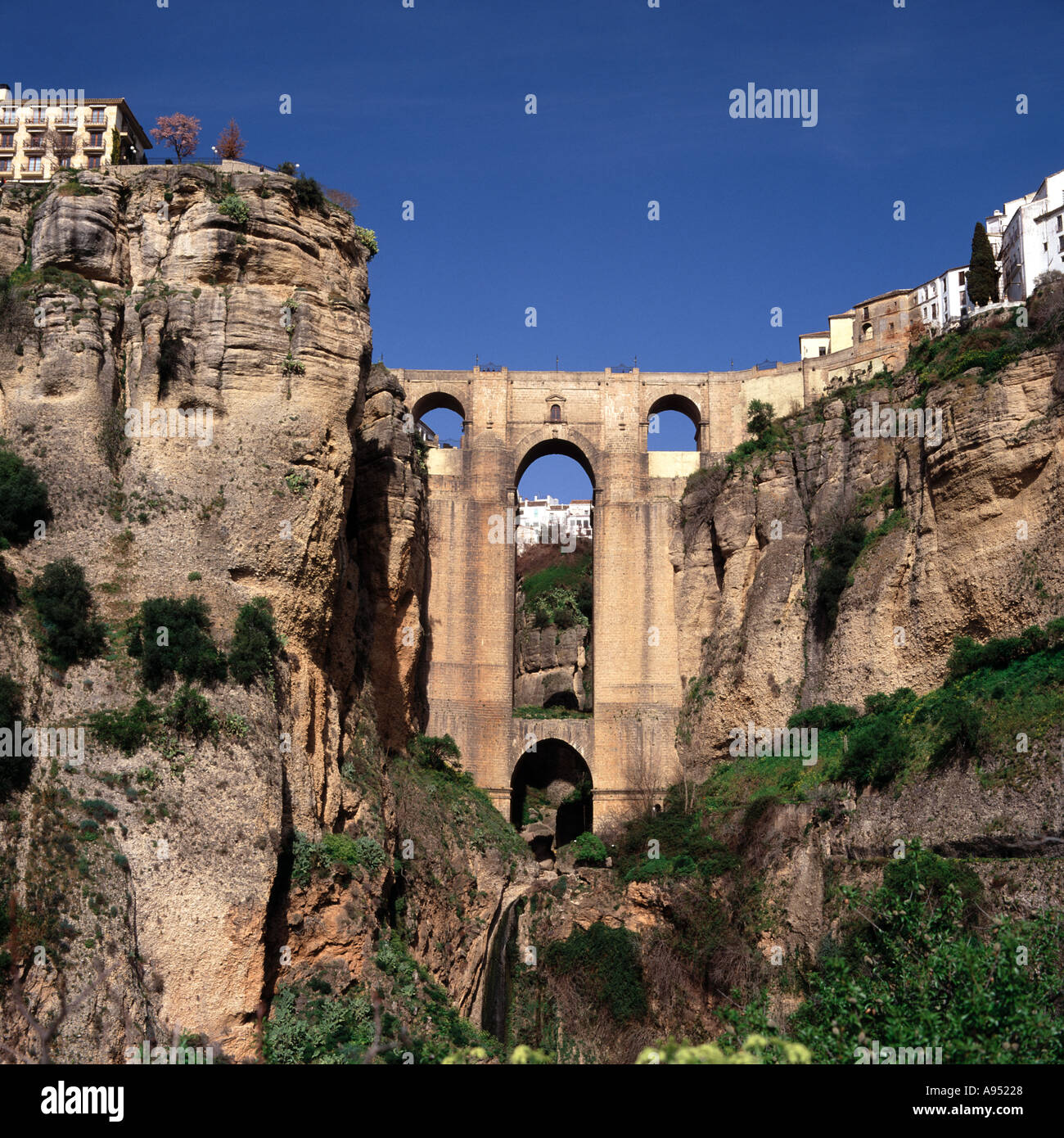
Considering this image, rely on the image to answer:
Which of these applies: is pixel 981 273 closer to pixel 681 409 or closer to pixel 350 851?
pixel 681 409

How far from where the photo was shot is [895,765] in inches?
1115

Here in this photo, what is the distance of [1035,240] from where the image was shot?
48.4 meters

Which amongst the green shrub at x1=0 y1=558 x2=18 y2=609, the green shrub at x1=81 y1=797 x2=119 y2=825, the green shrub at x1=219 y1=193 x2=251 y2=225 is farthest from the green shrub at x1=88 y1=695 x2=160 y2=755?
the green shrub at x1=219 y1=193 x2=251 y2=225

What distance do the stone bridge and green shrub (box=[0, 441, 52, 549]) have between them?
1924 cm

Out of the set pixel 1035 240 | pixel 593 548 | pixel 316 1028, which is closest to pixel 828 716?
pixel 593 548

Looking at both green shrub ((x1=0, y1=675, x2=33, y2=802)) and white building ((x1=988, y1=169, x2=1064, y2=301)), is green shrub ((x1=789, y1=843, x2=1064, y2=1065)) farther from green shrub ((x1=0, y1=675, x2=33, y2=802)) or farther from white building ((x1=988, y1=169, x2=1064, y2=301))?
white building ((x1=988, y1=169, x2=1064, y2=301))

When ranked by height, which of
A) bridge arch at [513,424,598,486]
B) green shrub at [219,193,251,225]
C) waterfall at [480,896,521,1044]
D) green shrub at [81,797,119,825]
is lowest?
waterfall at [480,896,521,1044]

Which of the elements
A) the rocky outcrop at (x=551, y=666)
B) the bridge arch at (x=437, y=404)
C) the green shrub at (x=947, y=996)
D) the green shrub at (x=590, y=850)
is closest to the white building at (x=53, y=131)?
the bridge arch at (x=437, y=404)

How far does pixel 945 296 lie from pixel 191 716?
165 feet

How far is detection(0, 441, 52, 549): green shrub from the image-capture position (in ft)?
69.2

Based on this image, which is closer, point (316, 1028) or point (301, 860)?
point (316, 1028)

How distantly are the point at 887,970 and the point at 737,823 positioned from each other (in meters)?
18.1
